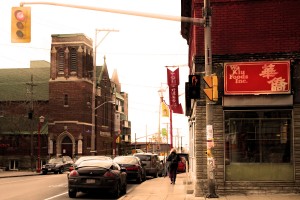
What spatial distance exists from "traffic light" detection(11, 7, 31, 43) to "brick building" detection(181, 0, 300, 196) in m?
5.63

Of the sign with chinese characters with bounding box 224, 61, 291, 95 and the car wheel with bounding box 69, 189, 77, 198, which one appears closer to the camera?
the sign with chinese characters with bounding box 224, 61, 291, 95

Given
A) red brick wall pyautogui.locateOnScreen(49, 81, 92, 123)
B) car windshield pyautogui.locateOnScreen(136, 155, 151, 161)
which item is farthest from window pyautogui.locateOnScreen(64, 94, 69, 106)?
car windshield pyautogui.locateOnScreen(136, 155, 151, 161)

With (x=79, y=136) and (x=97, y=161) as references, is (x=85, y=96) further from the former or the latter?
(x=97, y=161)

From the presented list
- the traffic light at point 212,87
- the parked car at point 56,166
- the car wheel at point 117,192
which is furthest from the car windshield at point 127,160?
the parked car at point 56,166

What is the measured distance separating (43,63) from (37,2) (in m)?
66.0

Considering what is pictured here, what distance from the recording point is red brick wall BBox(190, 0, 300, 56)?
49.3 ft

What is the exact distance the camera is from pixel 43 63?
77688 mm

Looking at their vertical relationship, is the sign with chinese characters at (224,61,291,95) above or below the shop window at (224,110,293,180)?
above

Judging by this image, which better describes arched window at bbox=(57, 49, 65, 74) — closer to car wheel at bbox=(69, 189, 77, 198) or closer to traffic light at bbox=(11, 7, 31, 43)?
car wheel at bbox=(69, 189, 77, 198)

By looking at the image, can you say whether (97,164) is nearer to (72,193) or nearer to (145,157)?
(72,193)

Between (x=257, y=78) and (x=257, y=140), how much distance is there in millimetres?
2060

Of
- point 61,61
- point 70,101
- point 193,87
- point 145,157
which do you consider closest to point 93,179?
point 193,87

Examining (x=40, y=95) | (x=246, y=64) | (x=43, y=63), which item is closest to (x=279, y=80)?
(x=246, y=64)

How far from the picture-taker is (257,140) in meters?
15.1
